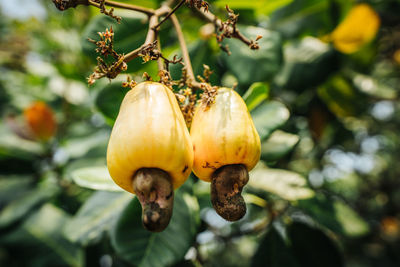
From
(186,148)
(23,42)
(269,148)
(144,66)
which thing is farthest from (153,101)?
(23,42)

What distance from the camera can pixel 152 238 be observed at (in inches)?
32.3

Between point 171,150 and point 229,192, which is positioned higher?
point 171,150

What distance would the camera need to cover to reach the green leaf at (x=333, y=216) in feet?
3.56

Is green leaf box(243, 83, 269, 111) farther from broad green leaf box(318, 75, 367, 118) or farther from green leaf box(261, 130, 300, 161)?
Result: broad green leaf box(318, 75, 367, 118)

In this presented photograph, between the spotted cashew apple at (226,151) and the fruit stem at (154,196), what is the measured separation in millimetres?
89

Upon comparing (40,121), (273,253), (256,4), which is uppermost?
(256,4)

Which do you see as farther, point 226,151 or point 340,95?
point 340,95

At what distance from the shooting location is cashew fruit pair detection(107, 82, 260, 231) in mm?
487

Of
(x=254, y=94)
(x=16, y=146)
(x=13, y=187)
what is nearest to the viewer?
(x=254, y=94)

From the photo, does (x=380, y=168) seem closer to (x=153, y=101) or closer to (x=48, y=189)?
(x=48, y=189)

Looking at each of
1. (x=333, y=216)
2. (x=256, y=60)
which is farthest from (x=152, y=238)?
(x=333, y=216)

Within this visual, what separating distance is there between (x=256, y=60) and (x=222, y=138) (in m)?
0.46

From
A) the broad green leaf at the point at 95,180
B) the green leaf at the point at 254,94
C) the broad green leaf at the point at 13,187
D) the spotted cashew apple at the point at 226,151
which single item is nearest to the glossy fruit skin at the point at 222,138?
the spotted cashew apple at the point at 226,151

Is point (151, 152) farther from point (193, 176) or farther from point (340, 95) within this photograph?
point (340, 95)
